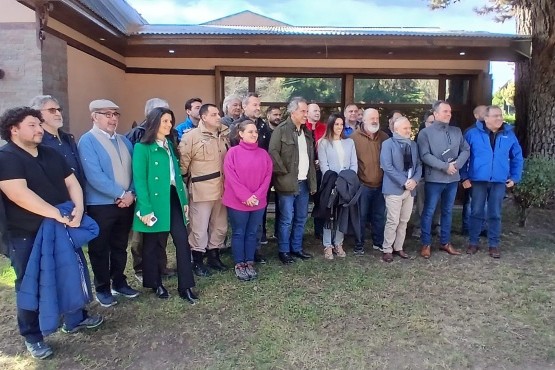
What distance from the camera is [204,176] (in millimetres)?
4355

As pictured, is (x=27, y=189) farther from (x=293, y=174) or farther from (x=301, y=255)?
(x=301, y=255)

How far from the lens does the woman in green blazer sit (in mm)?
3734

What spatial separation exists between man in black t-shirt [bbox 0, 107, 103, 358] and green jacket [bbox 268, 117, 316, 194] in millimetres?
2057

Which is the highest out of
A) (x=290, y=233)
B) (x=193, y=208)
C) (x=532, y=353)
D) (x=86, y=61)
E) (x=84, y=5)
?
(x=84, y=5)

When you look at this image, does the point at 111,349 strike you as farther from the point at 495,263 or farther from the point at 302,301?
the point at 495,263

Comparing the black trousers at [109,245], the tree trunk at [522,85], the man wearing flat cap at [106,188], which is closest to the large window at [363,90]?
the tree trunk at [522,85]

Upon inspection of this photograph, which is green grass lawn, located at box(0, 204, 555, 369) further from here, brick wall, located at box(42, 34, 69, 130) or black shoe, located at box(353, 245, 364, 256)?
brick wall, located at box(42, 34, 69, 130)

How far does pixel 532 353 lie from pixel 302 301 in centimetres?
174

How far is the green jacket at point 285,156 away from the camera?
185 inches

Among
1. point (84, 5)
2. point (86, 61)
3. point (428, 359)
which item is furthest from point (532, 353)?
point (86, 61)

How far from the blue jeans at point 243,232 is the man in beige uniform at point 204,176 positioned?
0.66 feet

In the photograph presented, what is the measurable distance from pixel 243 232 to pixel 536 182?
400cm

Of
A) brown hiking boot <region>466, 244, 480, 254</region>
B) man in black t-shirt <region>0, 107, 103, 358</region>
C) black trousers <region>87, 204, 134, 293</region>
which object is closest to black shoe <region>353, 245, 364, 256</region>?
brown hiking boot <region>466, 244, 480, 254</region>

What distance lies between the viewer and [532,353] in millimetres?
3270
